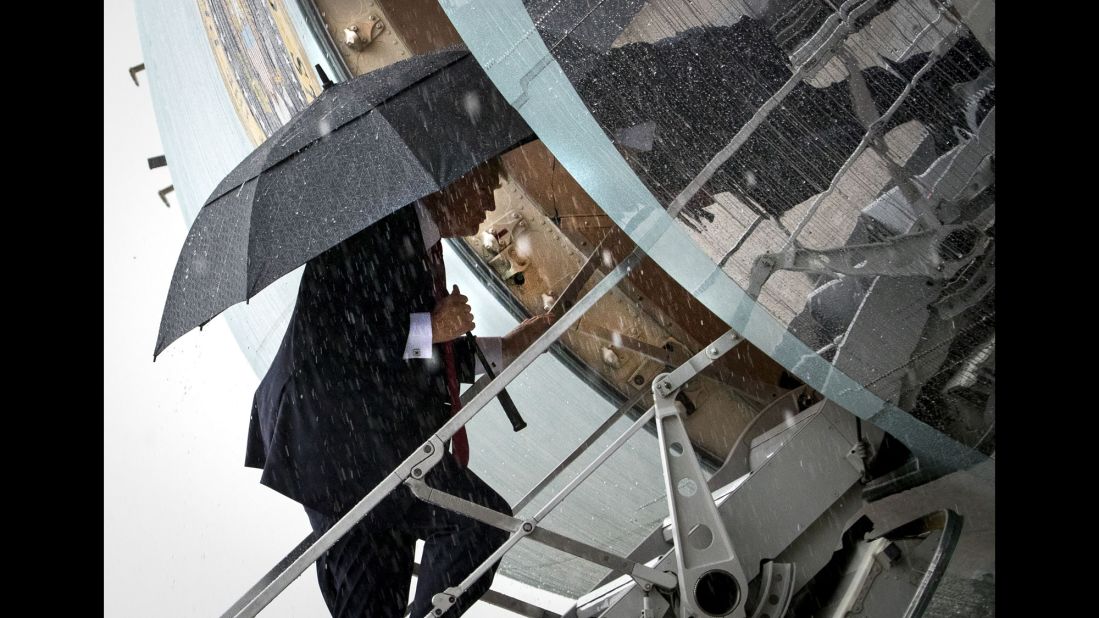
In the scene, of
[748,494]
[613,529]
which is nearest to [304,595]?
[613,529]

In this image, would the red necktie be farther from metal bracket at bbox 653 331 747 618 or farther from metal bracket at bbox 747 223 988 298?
metal bracket at bbox 747 223 988 298

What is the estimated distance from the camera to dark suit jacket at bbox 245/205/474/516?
2.52 metres

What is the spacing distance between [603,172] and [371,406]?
72cm

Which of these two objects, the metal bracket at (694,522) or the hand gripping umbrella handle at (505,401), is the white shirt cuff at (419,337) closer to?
the hand gripping umbrella handle at (505,401)

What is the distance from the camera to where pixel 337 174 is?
2.41m

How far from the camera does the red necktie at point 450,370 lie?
2639 millimetres

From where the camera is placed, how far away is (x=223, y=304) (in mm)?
2283

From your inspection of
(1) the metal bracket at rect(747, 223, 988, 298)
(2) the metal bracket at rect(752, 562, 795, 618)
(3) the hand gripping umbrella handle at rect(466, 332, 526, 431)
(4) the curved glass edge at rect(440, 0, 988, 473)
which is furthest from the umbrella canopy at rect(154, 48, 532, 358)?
(2) the metal bracket at rect(752, 562, 795, 618)

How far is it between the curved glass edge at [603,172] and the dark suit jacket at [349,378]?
0.45 meters

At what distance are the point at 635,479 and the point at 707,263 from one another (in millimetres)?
1505

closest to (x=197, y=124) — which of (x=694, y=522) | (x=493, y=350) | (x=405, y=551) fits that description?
(x=493, y=350)

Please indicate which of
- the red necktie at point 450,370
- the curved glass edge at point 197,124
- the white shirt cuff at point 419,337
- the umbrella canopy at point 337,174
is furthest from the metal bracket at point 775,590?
the curved glass edge at point 197,124

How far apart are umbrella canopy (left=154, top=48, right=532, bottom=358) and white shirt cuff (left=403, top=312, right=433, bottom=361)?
0.32m

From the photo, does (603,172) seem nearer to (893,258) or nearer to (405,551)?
(893,258)
